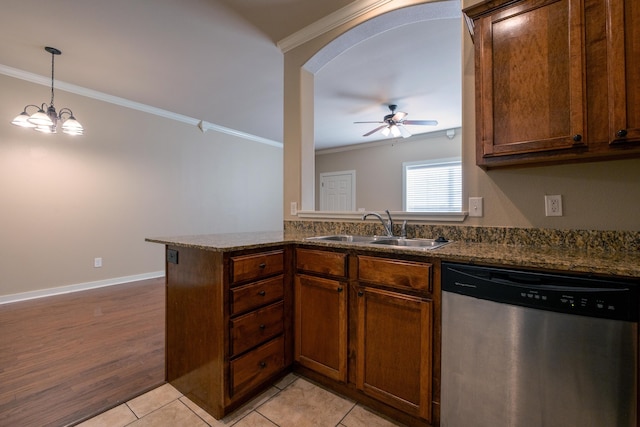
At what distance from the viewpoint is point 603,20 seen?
1.19m

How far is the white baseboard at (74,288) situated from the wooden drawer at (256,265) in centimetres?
342

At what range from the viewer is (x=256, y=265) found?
1648 millimetres

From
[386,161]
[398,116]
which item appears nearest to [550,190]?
[398,116]

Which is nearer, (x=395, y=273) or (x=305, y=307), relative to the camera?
(x=395, y=273)

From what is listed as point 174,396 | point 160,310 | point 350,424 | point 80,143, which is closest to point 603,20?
point 350,424

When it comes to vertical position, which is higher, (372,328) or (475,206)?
(475,206)

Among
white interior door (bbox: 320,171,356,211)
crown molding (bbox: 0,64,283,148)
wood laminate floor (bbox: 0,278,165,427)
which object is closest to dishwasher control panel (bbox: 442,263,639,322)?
wood laminate floor (bbox: 0,278,165,427)

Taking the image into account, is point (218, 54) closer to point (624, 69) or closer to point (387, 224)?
point (387, 224)

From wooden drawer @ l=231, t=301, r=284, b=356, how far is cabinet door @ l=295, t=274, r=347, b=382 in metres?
0.13

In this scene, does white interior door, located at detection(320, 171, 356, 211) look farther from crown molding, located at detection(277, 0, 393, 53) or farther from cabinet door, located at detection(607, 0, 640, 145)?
cabinet door, located at detection(607, 0, 640, 145)

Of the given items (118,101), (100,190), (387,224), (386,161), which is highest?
(118,101)

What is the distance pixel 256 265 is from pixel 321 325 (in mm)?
537

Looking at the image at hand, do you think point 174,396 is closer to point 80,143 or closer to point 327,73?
point 327,73

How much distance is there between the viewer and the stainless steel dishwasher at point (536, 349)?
3.20 ft
